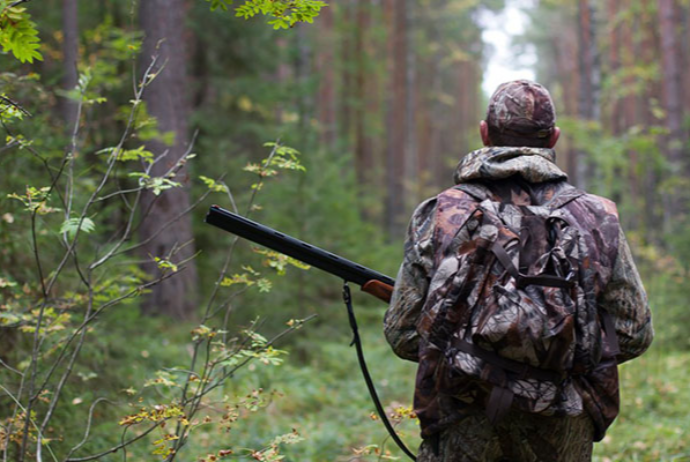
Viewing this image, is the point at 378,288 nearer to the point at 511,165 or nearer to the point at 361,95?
the point at 511,165

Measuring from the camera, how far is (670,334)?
33.0ft

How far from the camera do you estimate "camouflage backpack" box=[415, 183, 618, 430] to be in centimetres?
241

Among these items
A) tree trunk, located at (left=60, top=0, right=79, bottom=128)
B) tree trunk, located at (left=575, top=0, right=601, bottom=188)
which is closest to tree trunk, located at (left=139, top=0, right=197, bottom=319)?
tree trunk, located at (left=60, top=0, right=79, bottom=128)

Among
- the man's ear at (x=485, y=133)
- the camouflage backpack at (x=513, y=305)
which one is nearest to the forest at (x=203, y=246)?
the man's ear at (x=485, y=133)

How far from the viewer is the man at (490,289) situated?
8.55ft

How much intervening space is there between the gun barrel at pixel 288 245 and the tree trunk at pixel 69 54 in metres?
6.70

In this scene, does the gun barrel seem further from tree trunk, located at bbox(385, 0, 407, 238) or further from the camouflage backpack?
tree trunk, located at bbox(385, 0, 407, 238)

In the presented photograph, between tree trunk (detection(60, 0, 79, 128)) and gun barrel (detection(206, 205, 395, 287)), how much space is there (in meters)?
6.70

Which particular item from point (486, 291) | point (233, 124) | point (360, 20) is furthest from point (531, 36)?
point (486, 291)

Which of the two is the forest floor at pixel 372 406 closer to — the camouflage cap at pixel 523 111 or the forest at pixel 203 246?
the forest at pixel 203 246

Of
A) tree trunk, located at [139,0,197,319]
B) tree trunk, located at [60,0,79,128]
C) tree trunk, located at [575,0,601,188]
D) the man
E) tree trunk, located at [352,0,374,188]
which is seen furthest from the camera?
tree trunk, located at [352,0,374,188]

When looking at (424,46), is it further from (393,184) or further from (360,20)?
(393,184)

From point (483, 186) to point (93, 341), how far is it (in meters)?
4.27

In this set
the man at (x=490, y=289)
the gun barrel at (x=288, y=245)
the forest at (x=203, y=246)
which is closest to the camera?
the man at (x=490, y=289)
